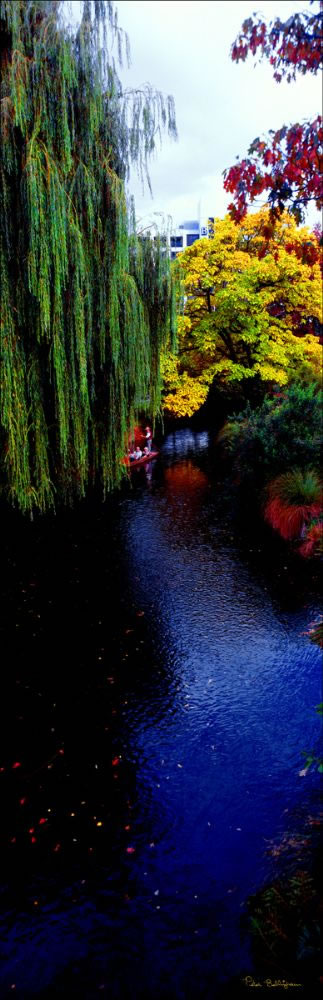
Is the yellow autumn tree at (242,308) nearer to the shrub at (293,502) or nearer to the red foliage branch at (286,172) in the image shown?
the shrub at (293,502)

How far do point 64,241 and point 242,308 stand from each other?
11.6m

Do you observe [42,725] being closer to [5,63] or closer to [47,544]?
[47,544]

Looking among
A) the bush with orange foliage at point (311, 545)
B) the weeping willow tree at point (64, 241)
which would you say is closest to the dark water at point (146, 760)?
the bush with orange foliage at point (311, 545)

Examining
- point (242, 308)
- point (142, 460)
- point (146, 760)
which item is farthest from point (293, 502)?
point (242, 308)

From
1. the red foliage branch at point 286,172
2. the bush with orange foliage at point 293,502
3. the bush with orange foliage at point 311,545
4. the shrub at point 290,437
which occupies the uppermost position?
the red foliage branch at point 286,172

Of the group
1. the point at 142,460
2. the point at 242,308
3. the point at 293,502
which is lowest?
the point at 293,502

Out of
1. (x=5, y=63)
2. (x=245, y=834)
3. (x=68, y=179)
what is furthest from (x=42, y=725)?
(x=5, y=63)

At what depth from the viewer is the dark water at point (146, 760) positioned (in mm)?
→ 3488

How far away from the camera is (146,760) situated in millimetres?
4949

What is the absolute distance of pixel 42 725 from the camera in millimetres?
5484

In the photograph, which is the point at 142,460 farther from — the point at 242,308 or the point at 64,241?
the point at 64,241

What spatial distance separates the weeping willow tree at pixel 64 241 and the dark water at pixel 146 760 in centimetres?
227

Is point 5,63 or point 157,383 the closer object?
point 5,63

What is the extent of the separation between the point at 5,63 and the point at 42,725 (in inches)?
305
